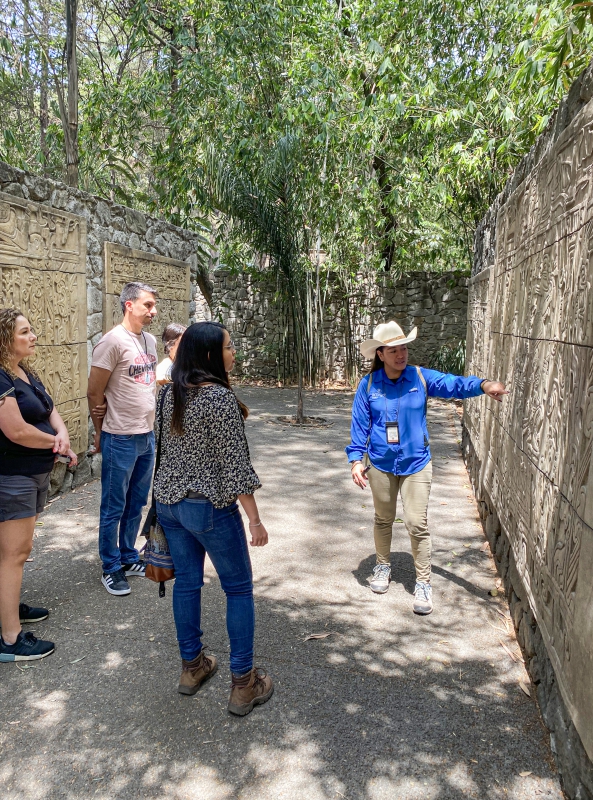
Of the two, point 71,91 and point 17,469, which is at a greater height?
point 71,91

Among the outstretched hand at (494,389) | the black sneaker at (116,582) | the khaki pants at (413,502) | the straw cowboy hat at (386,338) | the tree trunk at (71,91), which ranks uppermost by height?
the tree trunk at (71,91)

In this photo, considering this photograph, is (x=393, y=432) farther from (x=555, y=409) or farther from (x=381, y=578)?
(x=555, y=409)

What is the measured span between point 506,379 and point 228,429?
Result: 92.0 inches

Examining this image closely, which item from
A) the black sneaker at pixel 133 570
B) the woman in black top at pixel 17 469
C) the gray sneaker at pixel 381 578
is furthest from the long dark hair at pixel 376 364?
the black sneaker at pixel 133 570

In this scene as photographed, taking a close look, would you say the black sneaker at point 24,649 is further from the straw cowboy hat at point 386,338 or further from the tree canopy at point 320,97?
the tree canopy at point 320,97

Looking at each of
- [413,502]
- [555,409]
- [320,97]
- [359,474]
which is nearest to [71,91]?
[320,97]

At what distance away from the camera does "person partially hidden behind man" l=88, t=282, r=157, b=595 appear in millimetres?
4051

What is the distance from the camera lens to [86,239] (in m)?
6.21

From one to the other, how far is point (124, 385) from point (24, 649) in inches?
64.9

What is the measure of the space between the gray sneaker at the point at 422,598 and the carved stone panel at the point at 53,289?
3.64 m

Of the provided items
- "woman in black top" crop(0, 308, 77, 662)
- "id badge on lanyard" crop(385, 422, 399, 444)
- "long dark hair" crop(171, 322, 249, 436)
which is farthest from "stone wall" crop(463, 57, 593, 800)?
"woman in black top" crop(0, 308, 77, 662)

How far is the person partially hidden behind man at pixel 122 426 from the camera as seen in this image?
405cm

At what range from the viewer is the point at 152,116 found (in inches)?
479

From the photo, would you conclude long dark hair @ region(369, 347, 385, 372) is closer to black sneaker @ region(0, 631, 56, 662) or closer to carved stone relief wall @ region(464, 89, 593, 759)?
carved stone relief wall @ region(464, 89, 593, 759)
